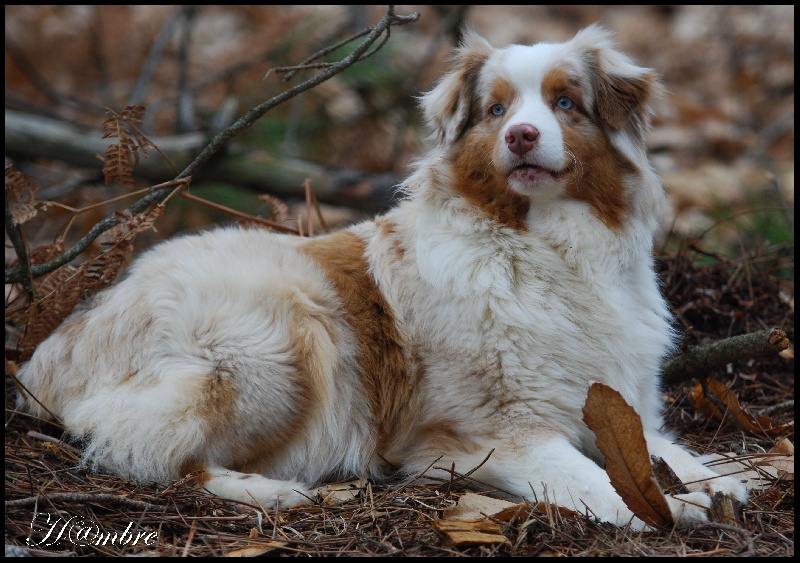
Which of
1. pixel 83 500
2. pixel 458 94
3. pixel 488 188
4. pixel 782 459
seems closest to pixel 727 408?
pixel 782 459

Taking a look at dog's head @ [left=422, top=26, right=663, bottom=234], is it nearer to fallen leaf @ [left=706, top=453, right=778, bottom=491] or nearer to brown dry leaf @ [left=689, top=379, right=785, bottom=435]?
brown dry leaf @ [left=689, top=379, right=785, bottom=435]

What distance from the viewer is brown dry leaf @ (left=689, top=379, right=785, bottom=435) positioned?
3.69 m

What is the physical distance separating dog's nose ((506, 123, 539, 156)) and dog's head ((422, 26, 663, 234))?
0.05 feet

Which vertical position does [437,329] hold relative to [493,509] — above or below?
above

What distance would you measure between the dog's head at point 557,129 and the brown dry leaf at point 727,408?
999mm

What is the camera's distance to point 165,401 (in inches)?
126

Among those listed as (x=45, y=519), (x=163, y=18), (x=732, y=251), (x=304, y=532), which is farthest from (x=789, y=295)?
(x=163, y=18)

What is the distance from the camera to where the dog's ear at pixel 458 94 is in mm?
3838

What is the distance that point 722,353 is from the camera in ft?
12.5

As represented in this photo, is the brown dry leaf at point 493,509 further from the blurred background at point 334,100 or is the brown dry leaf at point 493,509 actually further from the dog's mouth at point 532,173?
the blurred background at point 334,100

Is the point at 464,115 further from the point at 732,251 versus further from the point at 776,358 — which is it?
the point at 732,251

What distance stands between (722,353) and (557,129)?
148cm

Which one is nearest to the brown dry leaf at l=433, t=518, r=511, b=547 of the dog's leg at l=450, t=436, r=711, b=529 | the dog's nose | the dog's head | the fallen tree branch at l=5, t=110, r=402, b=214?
the dog's leg at l=450, t=436, r=711, b=529

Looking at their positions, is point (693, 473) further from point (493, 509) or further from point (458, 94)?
point (458, 94)
